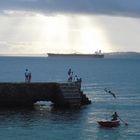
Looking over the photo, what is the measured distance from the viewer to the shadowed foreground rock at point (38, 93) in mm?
69250

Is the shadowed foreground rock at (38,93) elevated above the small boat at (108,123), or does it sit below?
above

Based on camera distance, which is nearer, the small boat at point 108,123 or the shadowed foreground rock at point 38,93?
the small boat at point 108,123

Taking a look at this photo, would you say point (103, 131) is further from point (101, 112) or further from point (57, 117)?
point (101, 112)

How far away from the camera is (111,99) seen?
88.7m

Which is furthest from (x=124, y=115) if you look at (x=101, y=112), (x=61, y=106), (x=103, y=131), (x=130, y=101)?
(x=130, y=101)

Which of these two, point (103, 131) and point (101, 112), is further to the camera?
point (101, 112)

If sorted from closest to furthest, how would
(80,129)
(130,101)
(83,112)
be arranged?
1. (80,129)
2. (83,112)
3. (130,101)

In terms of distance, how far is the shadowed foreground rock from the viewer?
69.2 m

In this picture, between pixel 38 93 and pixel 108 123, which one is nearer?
pixel 108 123

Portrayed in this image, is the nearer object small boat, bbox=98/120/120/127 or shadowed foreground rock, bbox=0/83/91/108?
small boat, bbox=98/120/120/127

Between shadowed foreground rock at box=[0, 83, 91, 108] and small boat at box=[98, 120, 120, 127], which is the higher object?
shadowed foreground rock at box=[0, 83, 91, 108]

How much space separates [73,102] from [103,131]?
537 inches

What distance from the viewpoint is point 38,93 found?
70375mm

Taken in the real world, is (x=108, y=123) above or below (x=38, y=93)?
below
